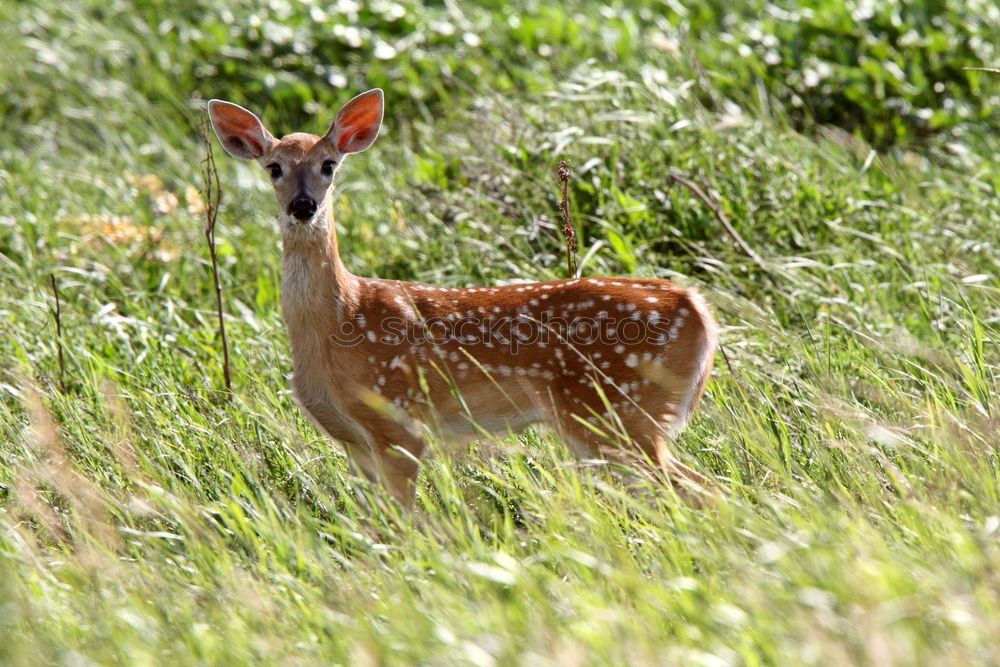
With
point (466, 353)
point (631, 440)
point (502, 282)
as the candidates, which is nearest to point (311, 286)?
point (466, 353)

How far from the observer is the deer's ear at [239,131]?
430 cm

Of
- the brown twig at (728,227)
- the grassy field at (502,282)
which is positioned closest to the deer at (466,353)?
the grassy field at (502,282)

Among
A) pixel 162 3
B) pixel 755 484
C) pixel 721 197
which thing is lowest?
pixel 755 484

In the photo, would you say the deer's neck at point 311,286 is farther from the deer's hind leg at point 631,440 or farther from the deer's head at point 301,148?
the deer's hind leg at point 631,440

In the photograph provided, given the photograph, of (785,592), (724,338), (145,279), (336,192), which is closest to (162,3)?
(336,192)

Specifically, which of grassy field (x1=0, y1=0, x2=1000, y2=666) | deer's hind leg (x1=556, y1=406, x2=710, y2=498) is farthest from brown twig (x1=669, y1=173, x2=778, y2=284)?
deer's hind leg (x1=556, y1=406, x2=710, y2=498)

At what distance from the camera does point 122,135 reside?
7398 mm

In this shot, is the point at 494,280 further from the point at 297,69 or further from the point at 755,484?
the point at 297,69

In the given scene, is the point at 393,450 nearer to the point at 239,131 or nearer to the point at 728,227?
the point at 239,131

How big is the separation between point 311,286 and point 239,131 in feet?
2.46

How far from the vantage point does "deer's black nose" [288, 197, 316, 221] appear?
13.0ft

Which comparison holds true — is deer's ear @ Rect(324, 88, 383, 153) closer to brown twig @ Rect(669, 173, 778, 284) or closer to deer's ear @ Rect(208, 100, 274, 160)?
deer's ear @ Rect(208, 100, 274, 160)

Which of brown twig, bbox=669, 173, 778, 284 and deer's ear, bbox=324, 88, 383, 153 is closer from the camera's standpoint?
deer's ear, bbox=324, 88, 383, 153

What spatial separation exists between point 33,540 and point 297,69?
5503mm
